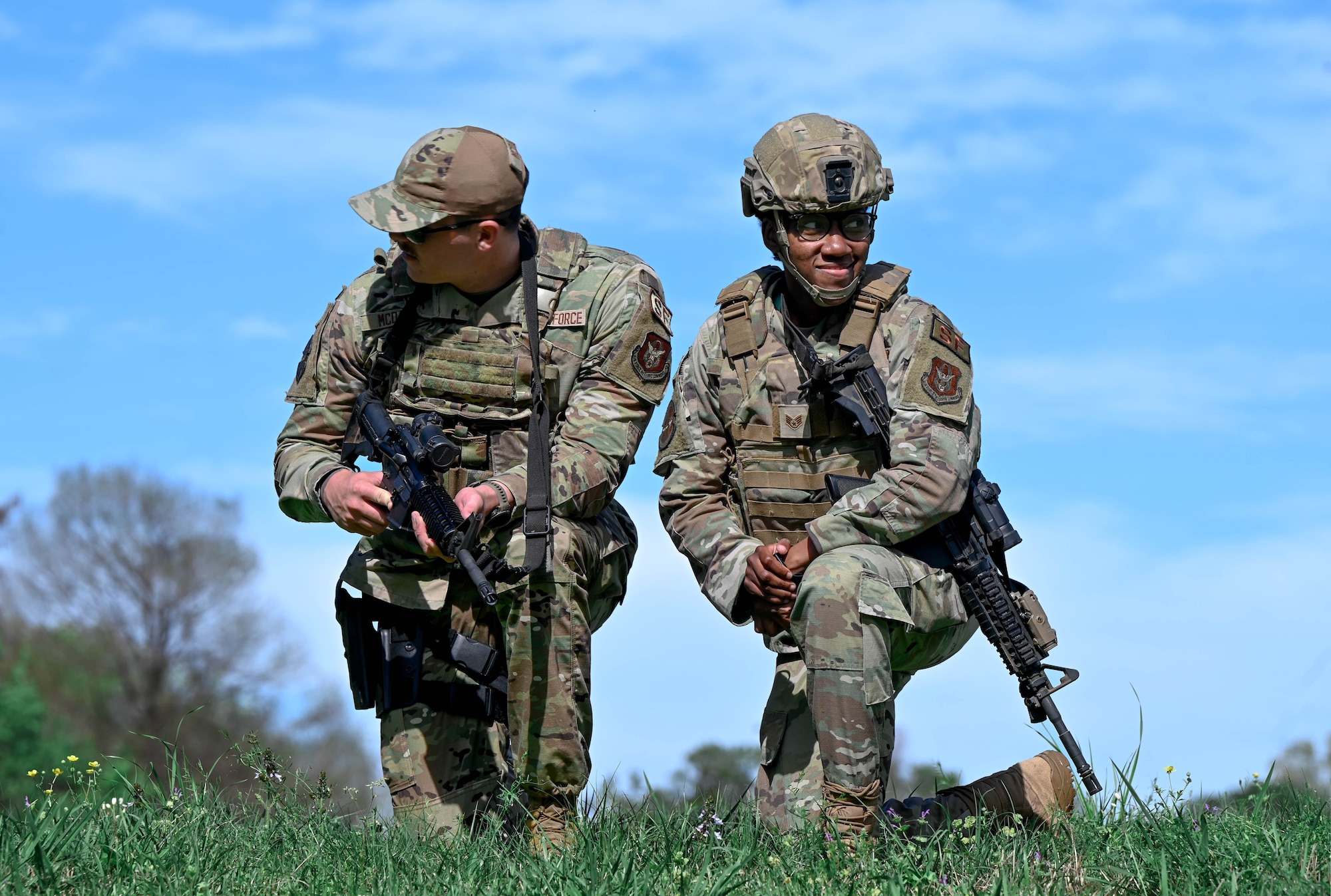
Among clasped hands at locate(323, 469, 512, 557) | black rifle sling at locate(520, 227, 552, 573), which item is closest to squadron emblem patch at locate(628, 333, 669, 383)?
black rifle sling at locate(520, 227, 552, 573)

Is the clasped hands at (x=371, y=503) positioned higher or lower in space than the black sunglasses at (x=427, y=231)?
lower

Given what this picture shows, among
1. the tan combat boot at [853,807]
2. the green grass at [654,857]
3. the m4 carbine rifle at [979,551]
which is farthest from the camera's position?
the m4 carbine rifle at [979,551]

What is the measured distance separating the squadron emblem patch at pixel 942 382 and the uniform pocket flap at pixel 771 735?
1.46m

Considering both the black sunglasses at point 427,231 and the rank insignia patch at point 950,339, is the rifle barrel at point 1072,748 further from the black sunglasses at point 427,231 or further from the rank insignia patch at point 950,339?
the black sunglasses at point 427,231

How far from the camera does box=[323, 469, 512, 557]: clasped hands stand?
17.5ft

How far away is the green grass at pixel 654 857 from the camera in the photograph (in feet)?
13.0

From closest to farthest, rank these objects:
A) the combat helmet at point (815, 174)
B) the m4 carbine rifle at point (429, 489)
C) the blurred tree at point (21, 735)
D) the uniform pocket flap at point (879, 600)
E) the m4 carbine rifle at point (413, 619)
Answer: the uniform pocket flap at point (879, 600)
the m4 carbine rifle at point (429, 489)
the m4 carbine rifle at point (413, 619)
the combat helmet at point (815, 174)
the blurred tree at point (21, 735)

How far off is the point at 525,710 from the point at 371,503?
98 centimetres

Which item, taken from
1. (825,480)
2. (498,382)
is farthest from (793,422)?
(498,382)

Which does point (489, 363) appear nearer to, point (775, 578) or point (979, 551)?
point (775, 578)

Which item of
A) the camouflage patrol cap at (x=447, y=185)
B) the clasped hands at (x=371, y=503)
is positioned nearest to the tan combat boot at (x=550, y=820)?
the clasped hands at (x=371, y=503)

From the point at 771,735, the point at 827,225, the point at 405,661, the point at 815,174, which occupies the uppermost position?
the point at 815,174

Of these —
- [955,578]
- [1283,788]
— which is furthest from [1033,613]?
[1283,788]

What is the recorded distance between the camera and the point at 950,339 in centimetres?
551
